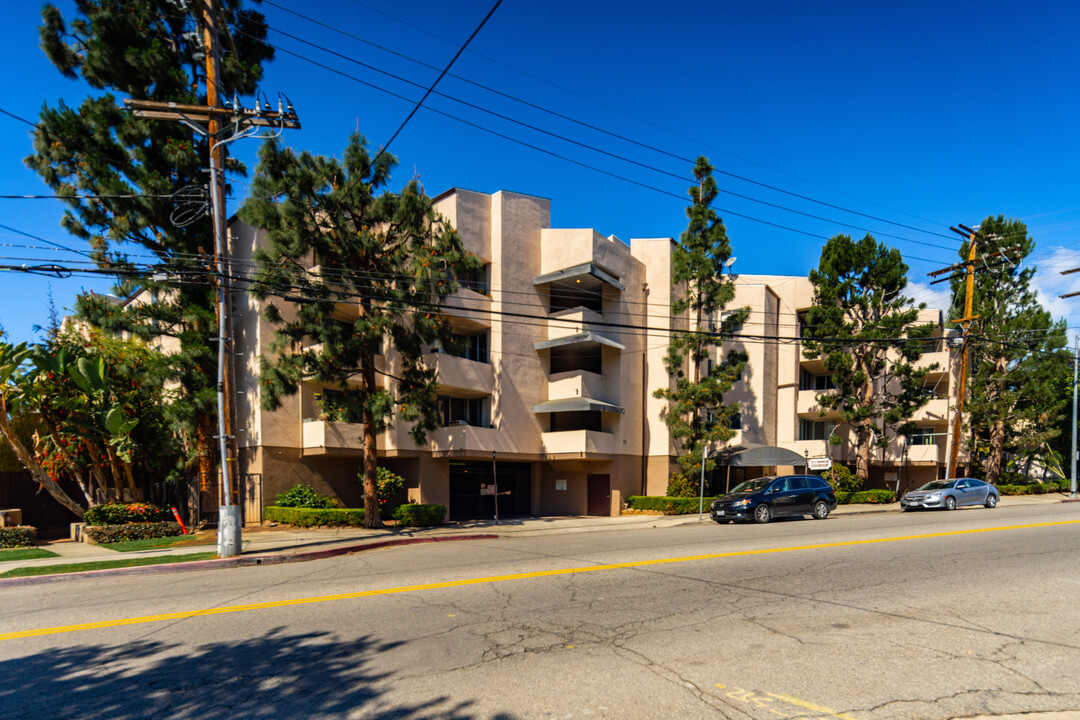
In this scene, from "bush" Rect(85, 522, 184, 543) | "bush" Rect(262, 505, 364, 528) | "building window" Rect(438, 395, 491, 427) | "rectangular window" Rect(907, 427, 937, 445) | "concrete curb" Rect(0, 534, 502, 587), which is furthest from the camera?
"rectangular window" Rect(907, 427, 937, 445)

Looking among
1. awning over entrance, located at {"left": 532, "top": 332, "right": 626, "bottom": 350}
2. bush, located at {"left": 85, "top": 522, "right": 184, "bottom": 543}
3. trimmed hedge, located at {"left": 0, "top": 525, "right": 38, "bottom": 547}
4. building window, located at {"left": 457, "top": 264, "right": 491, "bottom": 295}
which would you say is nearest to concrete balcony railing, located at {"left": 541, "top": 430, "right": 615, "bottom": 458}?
awning over entrance, located at {"left": 532, "top": 332, "right": 626, "bottom": 350}

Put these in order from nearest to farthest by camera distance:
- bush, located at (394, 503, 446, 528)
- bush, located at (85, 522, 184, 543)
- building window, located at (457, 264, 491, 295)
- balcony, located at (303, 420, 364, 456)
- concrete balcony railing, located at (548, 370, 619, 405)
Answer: bush, located at (85, 522, 184, 543) → bush, located at (394, 503, 446, 528) → balcony, located at (303, 420, 364, 456) → building window, located at (457, 264, 491, 295) → concrete balcony railing, located at (548, 370, 619, 405)

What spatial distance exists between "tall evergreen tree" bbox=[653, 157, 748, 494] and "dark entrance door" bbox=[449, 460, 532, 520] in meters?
6.47

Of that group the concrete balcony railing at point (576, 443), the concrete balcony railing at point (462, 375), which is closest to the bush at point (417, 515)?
the concrete balcony railing at point (462, 375)

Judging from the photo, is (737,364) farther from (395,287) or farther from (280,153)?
(280,153)

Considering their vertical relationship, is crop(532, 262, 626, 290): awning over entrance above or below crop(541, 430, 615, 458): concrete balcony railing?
above

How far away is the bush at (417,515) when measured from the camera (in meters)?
20.3

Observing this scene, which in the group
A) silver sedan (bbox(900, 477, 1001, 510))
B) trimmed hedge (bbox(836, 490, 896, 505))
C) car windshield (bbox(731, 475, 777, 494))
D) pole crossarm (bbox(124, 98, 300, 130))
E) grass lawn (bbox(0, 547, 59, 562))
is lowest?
trimmed hedge (bbox(836, 490, 896, 505))

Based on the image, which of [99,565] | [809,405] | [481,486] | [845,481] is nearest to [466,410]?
[481,486]

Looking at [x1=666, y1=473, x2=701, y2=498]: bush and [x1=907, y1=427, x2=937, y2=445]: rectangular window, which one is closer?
[x1=666, y1=473, x2=701, y2=498]: bush

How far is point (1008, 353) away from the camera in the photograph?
121 feet

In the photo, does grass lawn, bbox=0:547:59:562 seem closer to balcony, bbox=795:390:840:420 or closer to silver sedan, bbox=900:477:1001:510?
silver sedan, bbox=900:477:1001:510

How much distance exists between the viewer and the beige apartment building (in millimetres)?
22141

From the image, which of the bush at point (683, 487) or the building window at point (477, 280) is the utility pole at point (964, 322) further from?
the building window at point (477, 280)
